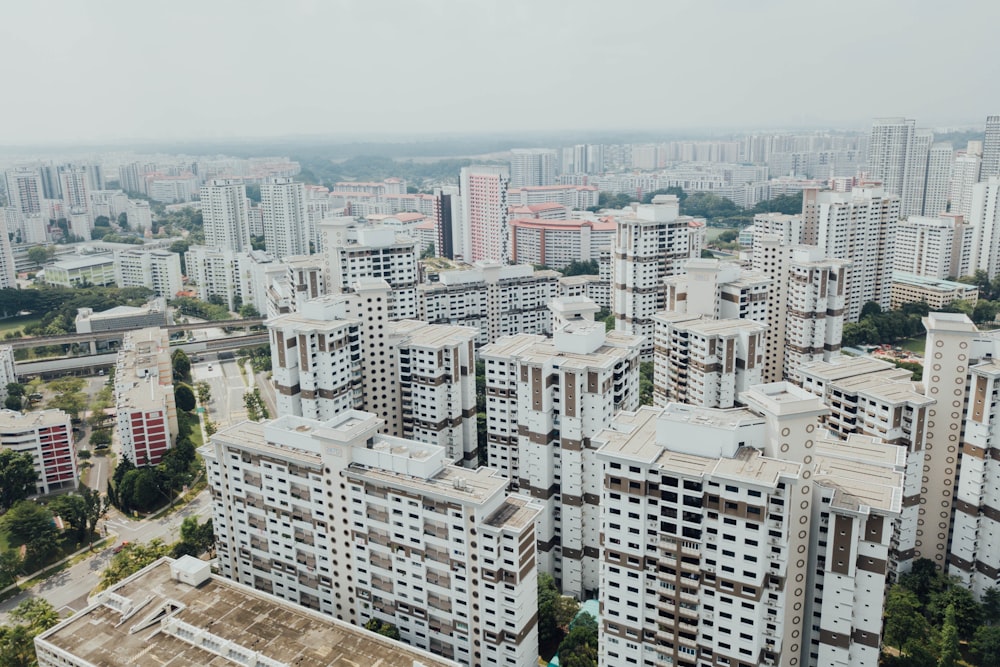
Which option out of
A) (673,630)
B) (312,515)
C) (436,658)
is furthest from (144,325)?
(673,630)

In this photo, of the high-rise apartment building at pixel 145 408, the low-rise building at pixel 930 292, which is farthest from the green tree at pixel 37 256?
the low-rise building at pixel 930 292

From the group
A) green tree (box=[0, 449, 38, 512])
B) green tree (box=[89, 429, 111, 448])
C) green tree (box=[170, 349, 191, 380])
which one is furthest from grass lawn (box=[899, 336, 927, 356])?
green tree (box=[0, 449, 38, 512])

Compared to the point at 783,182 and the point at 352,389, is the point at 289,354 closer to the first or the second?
the point at 352,389

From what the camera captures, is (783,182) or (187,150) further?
(187,150)

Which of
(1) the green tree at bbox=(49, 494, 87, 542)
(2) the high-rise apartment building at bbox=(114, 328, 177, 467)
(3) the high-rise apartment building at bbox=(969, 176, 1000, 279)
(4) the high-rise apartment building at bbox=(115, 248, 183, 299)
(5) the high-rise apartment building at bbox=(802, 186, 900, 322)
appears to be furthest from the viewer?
(4) the high-rise apartment building at bbox=(115, 248, 183, 299)

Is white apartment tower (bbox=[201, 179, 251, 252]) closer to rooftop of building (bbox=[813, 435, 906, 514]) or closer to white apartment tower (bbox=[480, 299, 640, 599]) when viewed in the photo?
white apartment tower (bbox=[480, 299, 640, 599])

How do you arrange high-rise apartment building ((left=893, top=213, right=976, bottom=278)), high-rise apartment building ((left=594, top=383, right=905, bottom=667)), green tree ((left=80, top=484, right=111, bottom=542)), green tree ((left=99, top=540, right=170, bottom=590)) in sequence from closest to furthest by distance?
high-rise apartment building ((left=594, top=383, right=905, bottom=667)), green tree ((left=99, top=540, right=170, bottom=590)), green tree ((left=80, top=484, right=111, bottom=542)), high-rise apartment building ((left=893, top=213, right=976, bottom=278))
